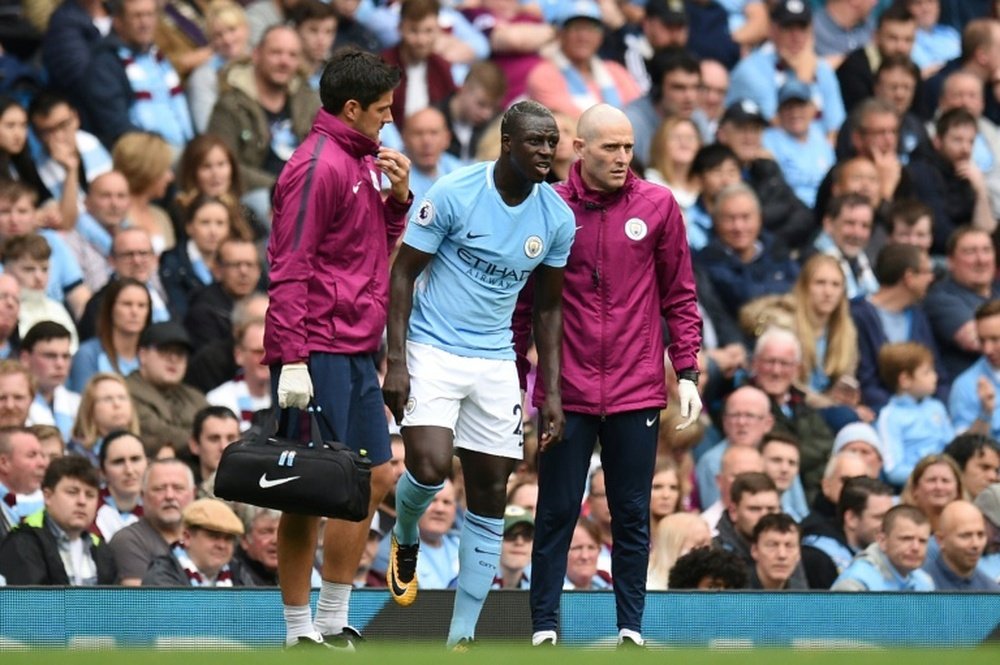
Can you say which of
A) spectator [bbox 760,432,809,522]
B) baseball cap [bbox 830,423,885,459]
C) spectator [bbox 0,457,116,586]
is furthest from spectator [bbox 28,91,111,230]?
baseball cap [bbox 830,423,885,459]

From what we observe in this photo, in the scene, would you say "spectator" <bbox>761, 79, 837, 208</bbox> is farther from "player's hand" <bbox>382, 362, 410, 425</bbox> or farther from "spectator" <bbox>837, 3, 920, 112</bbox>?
"player's hand" <bbox>382, 362, 410, 425</bbox>

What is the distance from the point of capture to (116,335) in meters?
14.0

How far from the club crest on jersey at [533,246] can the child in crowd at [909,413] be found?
589 cm

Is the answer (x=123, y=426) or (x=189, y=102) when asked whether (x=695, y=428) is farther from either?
(x=189, y=102)

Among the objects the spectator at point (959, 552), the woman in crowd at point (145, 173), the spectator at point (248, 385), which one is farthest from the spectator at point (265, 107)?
the spectator at point (959, 552)

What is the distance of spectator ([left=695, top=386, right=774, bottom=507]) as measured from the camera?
1422 centimetres

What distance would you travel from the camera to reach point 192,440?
13266mm

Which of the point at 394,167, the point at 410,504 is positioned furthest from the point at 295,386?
the point at 394,167

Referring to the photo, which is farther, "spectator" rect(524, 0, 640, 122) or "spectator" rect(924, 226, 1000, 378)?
"spectator" rect(524, 0, 640, 122)

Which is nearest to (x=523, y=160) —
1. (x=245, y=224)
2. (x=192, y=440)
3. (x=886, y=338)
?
(x=192, y=440)

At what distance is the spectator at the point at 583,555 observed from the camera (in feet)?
41.7

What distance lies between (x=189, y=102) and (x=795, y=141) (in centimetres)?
472

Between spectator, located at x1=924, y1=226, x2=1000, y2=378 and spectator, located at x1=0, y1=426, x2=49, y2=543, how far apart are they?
6.76 m

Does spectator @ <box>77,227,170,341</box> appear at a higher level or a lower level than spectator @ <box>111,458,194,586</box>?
higher
